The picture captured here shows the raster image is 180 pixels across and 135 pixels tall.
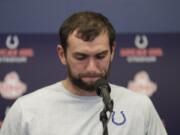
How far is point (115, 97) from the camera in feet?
5.74

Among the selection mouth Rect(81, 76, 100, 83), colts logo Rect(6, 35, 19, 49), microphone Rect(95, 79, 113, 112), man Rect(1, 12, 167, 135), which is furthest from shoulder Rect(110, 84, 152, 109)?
colts logo Rect(6, 35, 19, 49)

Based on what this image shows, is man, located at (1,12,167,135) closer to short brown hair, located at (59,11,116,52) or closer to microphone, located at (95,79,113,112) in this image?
short brown hair, located at (59,11,116,52)

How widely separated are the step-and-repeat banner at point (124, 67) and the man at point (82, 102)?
978mm

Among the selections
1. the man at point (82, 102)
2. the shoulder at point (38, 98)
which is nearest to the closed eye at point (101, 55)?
the man at point (82, 102)

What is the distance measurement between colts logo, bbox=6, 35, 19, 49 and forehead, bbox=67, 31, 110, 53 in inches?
47.7

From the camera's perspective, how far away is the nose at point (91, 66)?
1571 mm

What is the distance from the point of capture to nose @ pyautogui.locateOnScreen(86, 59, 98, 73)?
1.57m

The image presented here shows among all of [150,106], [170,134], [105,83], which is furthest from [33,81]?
[105,83]

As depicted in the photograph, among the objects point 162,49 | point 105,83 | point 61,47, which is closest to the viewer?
point 105,83

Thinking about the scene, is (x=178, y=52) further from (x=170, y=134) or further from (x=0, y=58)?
(x=0, y=58)

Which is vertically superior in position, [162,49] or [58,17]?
[58,17]

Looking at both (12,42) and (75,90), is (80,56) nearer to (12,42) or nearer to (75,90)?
(75,90)

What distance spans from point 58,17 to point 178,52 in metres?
0.87

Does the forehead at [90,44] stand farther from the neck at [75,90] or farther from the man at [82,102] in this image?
the neck at [75,90]
